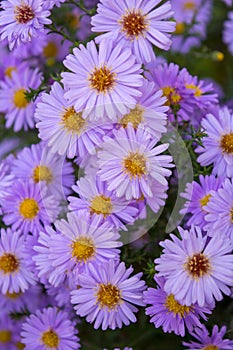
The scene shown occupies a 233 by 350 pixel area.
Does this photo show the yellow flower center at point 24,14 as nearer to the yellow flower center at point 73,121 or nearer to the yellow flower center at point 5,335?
the yellow flower center at point 73,121

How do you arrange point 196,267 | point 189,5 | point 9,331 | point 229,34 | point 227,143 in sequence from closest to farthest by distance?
point 196,267 < point 227,143 < point 9,331 < point 229,34 < point 189,5

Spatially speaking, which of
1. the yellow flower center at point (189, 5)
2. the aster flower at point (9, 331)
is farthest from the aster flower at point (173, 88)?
the yellow flower center at point (189, 5)

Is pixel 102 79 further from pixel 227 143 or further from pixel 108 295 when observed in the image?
pixel 108 295

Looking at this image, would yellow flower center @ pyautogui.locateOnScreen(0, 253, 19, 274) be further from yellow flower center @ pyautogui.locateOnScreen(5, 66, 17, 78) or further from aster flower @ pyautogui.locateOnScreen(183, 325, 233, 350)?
yellow flower center @ pyautogui.locateOnScreen(5, 66, 17, 78)

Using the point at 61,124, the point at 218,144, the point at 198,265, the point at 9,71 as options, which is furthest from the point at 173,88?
the point at 9,71

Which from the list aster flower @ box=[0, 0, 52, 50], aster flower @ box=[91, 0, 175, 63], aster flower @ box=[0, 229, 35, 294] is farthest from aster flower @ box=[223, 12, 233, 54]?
aster flower @ box=[0, 229, 35, 294]

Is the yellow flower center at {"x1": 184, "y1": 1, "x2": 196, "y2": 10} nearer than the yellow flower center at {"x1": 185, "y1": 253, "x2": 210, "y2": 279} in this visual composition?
No
